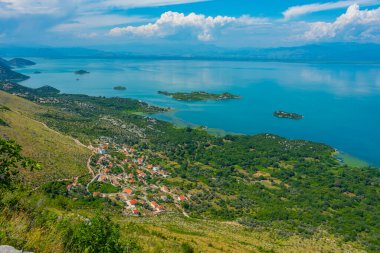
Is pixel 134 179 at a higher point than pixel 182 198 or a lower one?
higher

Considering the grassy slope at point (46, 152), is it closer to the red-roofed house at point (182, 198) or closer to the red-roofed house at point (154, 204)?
the red-roofed house at point (154, 204)

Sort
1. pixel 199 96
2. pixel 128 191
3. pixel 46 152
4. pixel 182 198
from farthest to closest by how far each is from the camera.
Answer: pixel 199 96 < pixel 46 152 < pixel 182 198 < pixel 128 191

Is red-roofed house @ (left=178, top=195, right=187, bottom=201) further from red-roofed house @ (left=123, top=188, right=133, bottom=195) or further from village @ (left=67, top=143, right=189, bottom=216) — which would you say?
red-roofed house @ (left=123, top=188, right=133, bottom=195)

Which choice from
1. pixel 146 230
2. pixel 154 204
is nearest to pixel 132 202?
pixel 154 204

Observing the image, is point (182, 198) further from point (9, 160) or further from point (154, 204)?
point (9, 160)

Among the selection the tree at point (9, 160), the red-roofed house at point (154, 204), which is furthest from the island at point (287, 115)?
the tree at point (9, 160)

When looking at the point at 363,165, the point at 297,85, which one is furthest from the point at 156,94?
the point at 363,165

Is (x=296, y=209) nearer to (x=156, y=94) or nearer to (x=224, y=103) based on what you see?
(x=224, y=103)
